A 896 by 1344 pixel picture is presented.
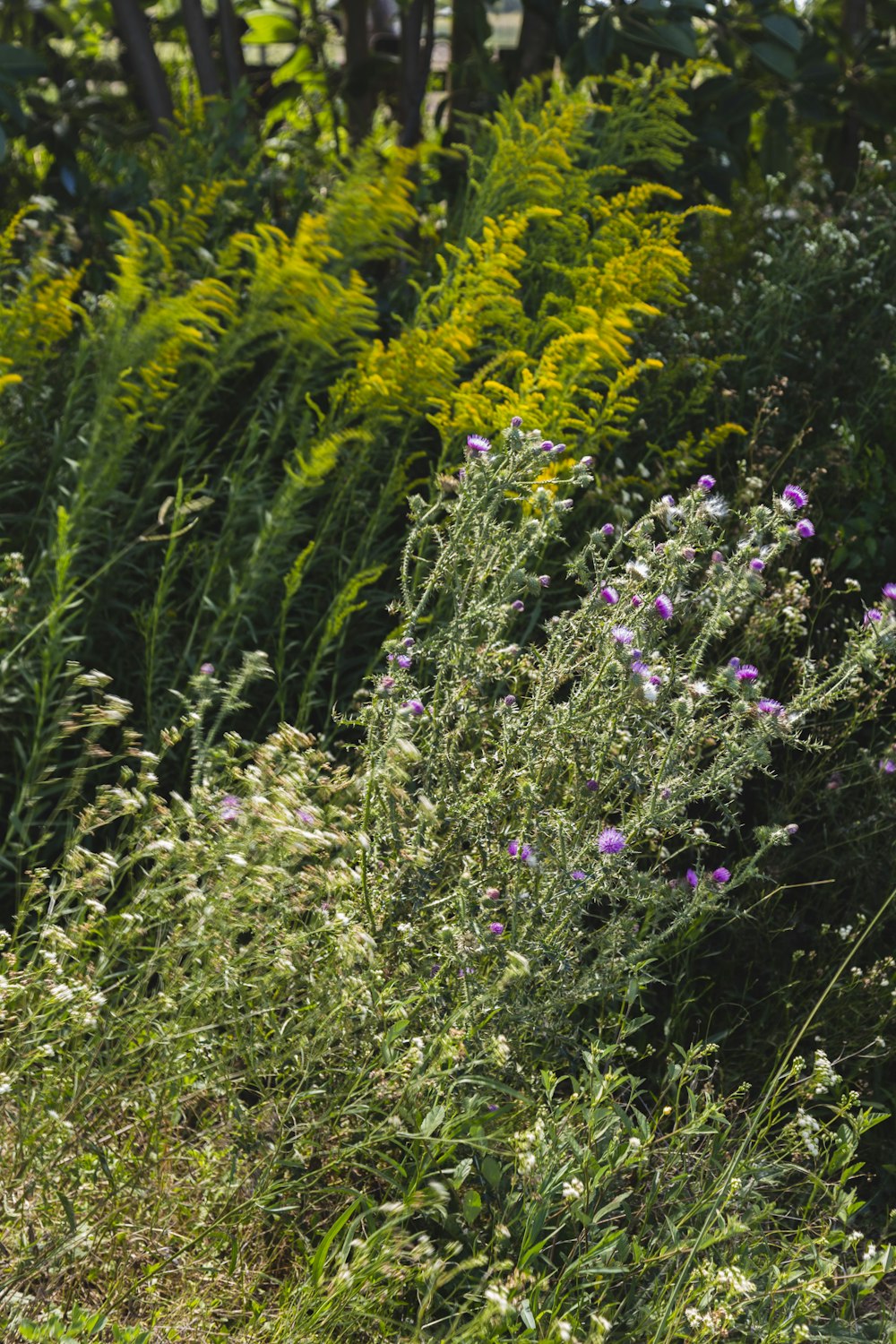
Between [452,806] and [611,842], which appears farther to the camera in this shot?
[452,806]

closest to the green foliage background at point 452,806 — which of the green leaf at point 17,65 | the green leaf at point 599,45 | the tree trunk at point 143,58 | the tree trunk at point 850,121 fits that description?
the green leaf at point 599,45

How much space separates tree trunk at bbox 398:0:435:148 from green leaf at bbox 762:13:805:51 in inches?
50.7

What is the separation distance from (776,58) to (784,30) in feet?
0.33

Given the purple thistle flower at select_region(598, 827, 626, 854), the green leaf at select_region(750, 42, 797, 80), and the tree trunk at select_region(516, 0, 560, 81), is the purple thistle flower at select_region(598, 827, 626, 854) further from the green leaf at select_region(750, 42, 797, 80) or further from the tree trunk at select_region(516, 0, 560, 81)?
the tree trunk at select_region(516, 0, 560, 81)

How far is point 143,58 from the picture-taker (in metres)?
4.91

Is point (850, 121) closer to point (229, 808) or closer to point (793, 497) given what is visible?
point (793, 497)

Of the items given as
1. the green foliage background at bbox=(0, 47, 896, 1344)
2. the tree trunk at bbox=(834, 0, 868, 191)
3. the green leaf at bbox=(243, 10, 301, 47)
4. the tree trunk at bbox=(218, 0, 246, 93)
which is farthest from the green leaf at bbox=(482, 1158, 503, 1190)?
the green leaf at bbox=(243, 10, 301, 47)

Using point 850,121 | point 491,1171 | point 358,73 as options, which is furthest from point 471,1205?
point 850,121

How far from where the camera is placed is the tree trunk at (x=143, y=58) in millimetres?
4812

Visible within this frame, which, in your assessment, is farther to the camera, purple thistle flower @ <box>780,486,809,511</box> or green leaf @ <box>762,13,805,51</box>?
green leaf @ <box>762,13,805,51</box>

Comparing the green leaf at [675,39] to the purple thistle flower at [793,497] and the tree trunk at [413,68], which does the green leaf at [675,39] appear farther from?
the purple thistle flower at [793,497]

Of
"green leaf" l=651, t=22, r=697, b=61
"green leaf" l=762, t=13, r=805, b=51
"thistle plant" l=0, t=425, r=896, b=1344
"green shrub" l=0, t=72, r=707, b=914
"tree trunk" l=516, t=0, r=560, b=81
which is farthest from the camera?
"tree trunk" l=516, t=0, r=560, b=81

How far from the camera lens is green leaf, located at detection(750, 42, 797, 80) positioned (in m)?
4.62

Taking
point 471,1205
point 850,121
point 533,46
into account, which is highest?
point 533,46
